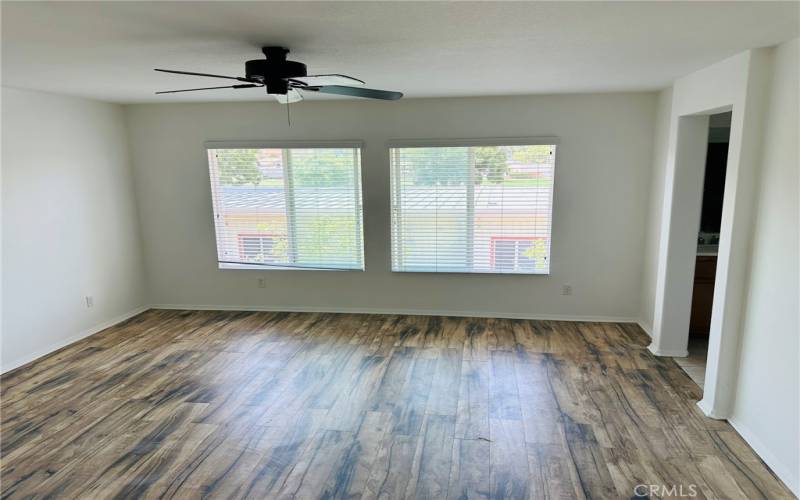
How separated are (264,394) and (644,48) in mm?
3518

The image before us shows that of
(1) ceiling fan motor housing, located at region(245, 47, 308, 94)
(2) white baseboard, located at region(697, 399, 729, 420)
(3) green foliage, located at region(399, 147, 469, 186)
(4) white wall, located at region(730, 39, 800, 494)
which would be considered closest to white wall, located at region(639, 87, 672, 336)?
(2) white baseboard, located at region(697, 399, 729, 420)

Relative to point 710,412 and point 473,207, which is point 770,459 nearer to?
point 710,412

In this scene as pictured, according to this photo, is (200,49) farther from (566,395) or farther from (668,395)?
(668,395)

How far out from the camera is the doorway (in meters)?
4.13

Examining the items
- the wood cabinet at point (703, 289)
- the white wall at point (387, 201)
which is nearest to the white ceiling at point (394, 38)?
the white wall at point (387, 201)

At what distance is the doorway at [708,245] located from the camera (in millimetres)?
4133

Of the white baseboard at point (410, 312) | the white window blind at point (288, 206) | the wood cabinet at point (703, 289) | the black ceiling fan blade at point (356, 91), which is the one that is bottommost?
the white baseboard at point (410, 312)

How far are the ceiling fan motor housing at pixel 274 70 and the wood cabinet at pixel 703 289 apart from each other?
3871 millimetres

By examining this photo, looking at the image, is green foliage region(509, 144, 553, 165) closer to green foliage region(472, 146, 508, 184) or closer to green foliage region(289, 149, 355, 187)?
green foliage region(472, 146, 508, 184)

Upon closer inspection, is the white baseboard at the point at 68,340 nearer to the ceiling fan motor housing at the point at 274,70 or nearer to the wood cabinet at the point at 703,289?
the ceiling fan motor housing at the point at 274,70

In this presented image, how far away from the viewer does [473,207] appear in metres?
4.85

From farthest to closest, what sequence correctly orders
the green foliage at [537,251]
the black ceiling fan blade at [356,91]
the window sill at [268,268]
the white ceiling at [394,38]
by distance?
the window sill at [268,268], the green foliage at [537,251], the black ceiling fan blade at [356,91], the white ceiling at [394,38]

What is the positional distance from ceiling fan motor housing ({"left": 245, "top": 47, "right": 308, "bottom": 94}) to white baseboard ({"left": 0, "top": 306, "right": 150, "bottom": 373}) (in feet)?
11.6

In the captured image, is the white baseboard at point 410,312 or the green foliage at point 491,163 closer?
the green foliage at point 491,163
